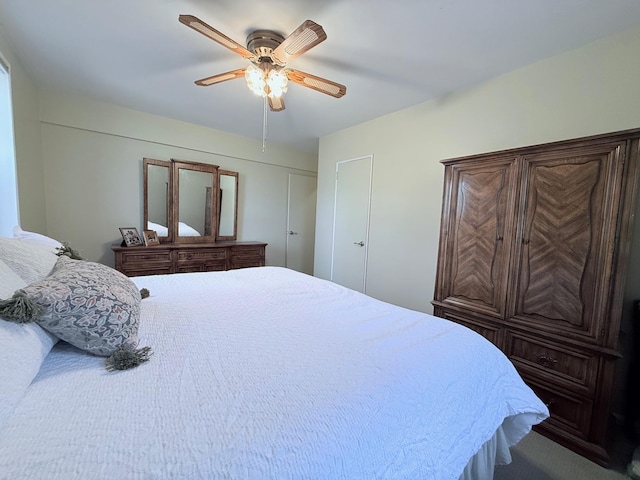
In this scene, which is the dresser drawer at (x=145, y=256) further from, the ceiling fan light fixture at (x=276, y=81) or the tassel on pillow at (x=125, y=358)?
the tassel on pillow at (x=125, y=358)

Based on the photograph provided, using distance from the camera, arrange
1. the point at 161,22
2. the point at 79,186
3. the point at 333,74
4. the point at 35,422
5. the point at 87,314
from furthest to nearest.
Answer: the point at 79,186
the point at 333,74
the point at 161,22
the point at 87,314
the point at 35,422

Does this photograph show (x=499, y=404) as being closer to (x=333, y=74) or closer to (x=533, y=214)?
(x=533, y=214)

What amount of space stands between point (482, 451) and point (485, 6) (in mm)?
2225

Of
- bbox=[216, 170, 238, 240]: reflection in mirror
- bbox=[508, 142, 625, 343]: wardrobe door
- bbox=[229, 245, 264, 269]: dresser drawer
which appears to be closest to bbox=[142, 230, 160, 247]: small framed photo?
bbox=[216, 170, 238, 240]: reflection in mirror

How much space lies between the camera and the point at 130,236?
10.4ft

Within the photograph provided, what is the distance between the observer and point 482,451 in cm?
112

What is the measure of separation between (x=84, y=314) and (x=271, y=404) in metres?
0.67

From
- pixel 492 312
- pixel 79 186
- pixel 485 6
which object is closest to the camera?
pixel 485 6

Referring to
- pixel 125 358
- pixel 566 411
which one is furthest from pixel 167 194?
pixel 566 411

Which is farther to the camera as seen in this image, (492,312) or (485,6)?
(492,312)

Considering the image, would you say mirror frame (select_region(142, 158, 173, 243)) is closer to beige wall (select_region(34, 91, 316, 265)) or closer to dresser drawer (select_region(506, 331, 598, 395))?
beige wall (select_region(34, 91, 316, 265))

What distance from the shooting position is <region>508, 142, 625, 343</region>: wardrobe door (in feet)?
4.77

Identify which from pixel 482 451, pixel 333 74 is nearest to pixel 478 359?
pixel 482 451

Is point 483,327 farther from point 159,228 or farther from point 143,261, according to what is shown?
point 159,228
